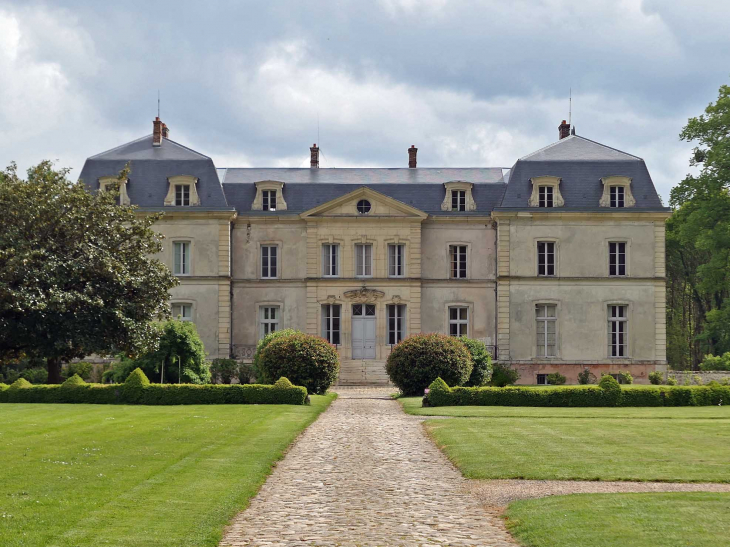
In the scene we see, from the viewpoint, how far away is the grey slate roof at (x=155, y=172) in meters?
39.2

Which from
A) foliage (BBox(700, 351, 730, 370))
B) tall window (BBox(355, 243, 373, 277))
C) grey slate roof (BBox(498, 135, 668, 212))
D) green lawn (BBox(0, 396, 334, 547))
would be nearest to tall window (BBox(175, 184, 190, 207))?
tall window (BBox(355, 243, 373, 277))

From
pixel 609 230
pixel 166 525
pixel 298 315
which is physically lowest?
pixel 166 525

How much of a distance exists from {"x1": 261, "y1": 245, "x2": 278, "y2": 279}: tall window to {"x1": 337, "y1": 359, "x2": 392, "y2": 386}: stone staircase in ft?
16.7

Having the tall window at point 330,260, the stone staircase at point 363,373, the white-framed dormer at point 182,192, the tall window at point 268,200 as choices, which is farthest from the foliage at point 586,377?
the white-framed dormer at point 182,192

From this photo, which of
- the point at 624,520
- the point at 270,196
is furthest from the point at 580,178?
the point at 624,520

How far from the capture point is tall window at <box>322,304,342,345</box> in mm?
39656

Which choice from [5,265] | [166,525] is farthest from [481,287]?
[166,525]

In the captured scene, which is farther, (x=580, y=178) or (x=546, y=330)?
(x=580, y=178)

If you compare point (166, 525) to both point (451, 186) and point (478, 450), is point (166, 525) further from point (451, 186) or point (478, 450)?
point (451, 186)

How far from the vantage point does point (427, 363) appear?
29.2 m

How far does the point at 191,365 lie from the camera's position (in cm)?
3128

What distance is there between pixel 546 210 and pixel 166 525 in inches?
1249

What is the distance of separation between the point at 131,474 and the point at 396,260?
28053 mm

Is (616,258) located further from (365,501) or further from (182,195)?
(365,501)
